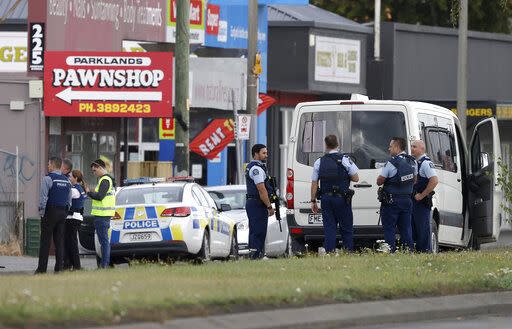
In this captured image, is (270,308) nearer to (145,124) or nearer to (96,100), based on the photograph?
(96,100)

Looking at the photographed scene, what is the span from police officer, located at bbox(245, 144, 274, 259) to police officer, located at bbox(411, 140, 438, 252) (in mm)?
2189

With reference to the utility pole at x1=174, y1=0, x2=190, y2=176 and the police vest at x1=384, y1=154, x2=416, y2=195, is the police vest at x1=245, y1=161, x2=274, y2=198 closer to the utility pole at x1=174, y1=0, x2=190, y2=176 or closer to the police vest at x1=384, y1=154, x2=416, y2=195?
the police vest at x1=384, y1=154, x2=416, y2=195

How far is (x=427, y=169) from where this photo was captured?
74.6 ft

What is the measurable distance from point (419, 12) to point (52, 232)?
42872mm

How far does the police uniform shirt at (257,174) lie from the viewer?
21906 millimetres

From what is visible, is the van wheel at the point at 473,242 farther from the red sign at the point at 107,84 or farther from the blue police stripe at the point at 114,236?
the red sign at the point at 107,84

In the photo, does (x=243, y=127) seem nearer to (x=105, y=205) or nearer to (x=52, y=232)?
(x=105, y=205)

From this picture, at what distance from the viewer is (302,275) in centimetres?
1680

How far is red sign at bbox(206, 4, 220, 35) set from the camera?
3962cm

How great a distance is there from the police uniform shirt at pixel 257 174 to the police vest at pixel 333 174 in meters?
0.78

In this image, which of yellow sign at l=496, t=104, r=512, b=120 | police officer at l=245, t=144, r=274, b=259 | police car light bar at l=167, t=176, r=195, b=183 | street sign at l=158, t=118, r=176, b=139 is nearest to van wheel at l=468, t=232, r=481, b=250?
police car light bar at l=167, t=176, r=195, b=183

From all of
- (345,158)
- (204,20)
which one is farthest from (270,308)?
(204,20)

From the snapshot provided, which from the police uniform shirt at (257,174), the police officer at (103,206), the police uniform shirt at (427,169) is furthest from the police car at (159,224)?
the police uniform shirt at (427,169)

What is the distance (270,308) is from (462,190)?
12.1 m
